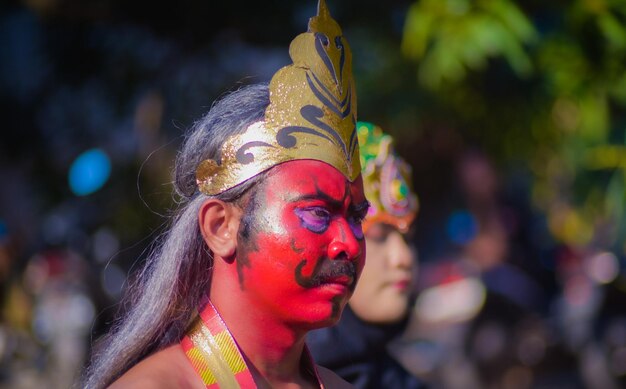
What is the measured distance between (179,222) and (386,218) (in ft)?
4.64

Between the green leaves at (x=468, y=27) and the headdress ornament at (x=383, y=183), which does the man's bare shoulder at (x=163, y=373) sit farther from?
the green leaves at (x=468, y=27)

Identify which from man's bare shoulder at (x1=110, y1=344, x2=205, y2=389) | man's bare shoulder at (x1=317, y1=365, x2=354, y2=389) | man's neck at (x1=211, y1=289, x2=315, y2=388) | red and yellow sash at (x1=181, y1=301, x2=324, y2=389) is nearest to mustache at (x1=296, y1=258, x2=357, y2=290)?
man's neck at (x1=211, y1=289, x2=315, y2=388)

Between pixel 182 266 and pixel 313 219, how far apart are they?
0.40 metres

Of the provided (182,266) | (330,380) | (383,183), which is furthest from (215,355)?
(383,183)

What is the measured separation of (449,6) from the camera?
4.84 m

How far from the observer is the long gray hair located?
2.58 m

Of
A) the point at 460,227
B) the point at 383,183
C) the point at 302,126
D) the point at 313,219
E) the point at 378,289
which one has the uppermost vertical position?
the point at 302,126

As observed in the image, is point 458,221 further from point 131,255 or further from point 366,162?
point 366,162

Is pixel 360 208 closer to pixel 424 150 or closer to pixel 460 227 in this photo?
pixel 424 150

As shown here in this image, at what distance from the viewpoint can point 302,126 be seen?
8.33 feet

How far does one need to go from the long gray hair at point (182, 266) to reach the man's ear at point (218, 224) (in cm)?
3

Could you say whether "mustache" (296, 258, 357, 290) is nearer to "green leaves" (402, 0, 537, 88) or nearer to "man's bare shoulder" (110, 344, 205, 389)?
"man's bare shoulder" (110, 344, 205, 389)

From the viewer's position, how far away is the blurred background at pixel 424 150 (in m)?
5.48

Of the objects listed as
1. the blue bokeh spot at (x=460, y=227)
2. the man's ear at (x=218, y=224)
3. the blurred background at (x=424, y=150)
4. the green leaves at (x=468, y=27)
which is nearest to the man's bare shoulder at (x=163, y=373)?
the man's ear at (x=218, y=224)
